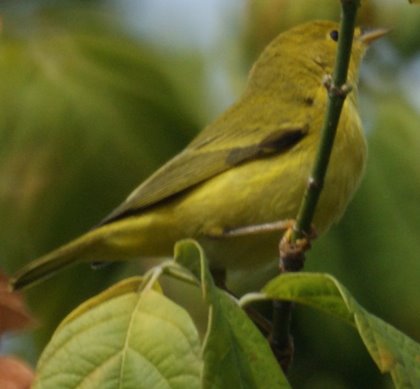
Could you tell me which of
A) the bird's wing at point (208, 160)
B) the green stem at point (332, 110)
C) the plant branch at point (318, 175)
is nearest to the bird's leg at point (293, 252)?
the plant branch at point (318, 175)

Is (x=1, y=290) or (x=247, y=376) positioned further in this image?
(x=1, y=290)

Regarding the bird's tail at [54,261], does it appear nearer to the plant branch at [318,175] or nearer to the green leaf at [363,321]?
the plant branch at [318,175]

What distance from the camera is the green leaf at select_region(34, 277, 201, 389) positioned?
5.83 feet

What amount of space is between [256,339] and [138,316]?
0.66 feet

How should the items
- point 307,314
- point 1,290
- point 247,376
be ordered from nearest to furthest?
point 247,376, point 1,290, point 307,314

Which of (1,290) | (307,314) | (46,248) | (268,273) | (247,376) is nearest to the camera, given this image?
(247,376)

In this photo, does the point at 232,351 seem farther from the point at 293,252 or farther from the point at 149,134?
the point at 149,134

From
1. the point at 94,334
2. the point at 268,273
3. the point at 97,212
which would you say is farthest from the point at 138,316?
the point at 268,273

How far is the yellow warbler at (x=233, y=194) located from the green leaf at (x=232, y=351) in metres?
1.89

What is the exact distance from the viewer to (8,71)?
4.63m

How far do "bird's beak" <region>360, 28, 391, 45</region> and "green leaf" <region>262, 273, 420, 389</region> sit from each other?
2.61 metres

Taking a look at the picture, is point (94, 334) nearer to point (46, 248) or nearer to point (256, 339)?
point (256, 339)

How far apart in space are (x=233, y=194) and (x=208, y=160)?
254mm

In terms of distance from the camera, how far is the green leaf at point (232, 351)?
69.3 inches
